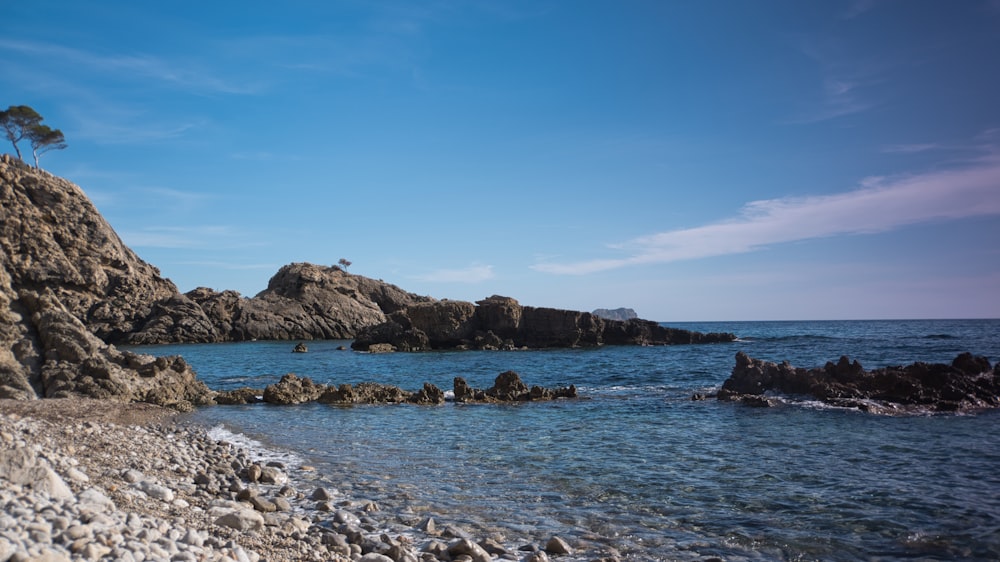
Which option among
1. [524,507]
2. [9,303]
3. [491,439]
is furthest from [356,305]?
[524,507]

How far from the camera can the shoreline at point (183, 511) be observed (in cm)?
581

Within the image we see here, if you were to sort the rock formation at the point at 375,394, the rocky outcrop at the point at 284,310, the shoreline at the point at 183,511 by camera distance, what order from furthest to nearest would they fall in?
the rocky outcrop at the point at 284,310 → the rock formation at the point at 375,394 → the shoreline at the point at 183,511

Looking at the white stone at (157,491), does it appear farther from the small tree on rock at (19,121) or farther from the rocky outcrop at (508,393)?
the small tree on rock at (19,121)

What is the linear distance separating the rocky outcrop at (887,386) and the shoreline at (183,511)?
1804 centimetres

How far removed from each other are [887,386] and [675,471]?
1475cm

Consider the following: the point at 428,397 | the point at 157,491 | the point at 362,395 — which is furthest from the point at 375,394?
the point at 157,491

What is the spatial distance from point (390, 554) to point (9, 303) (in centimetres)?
2115

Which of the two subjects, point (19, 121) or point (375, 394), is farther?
point (19, 121)

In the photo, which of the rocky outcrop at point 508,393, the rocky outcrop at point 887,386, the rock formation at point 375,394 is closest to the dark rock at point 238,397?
the rock formation at point 375,394

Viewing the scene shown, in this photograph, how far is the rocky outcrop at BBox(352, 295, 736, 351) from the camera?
2872 inches

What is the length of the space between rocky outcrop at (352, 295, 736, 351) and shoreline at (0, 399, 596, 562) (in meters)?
58.5

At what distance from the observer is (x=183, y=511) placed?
331 inches

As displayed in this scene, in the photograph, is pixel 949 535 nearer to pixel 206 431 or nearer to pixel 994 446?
pixel 994 446

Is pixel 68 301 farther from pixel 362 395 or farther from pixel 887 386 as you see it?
pixel 887 386
